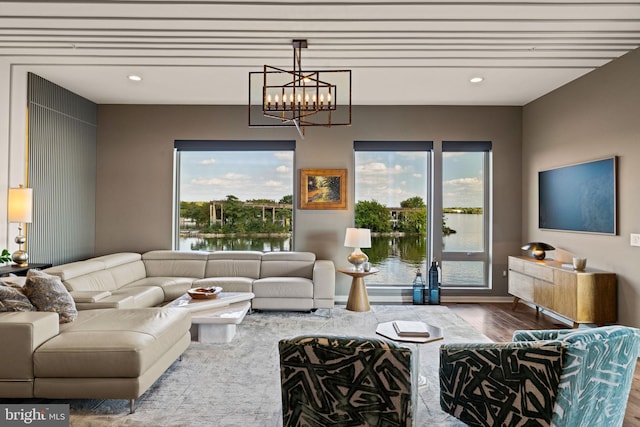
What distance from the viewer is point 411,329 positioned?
259 cm

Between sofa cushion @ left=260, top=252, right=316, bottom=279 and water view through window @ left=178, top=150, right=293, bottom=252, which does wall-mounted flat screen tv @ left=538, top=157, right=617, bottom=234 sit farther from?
→ water view through window @ left=178, top=150, right=293, bottom=252

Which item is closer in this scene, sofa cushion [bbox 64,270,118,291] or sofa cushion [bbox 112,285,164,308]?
sofa cushion [bbox 64,270,118,291]

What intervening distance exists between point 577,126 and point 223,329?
456 cm

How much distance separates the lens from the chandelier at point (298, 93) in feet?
11.0

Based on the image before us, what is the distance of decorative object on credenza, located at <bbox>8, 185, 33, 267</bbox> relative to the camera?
3998mm

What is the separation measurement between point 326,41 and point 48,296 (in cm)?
313

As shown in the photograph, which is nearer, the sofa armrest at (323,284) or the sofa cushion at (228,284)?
the sofa cushion at (228,284)

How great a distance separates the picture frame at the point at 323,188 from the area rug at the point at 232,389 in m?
1.91

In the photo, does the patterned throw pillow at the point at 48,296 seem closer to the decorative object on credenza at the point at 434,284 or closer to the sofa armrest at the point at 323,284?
the sofa armrest at the point at 323,284

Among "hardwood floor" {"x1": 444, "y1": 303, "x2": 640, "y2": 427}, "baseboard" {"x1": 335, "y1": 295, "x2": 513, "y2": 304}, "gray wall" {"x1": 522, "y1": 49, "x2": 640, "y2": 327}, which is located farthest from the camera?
"baseboard" {"x1": 335, "y1": 295, "x2": 513, "y2": 304}

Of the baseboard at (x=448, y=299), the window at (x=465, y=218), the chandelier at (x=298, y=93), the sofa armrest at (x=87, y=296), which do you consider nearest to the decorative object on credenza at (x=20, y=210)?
the sofa armrest at (x=87, y=296)

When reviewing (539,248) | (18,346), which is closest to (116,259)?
(18,346)

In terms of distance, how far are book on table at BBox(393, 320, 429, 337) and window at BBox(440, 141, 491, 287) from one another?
3.40 meters

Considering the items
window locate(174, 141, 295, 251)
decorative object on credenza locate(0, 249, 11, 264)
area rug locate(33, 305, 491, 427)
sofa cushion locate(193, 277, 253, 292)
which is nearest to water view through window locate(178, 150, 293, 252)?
window locate(174, 141, 295, 251)
